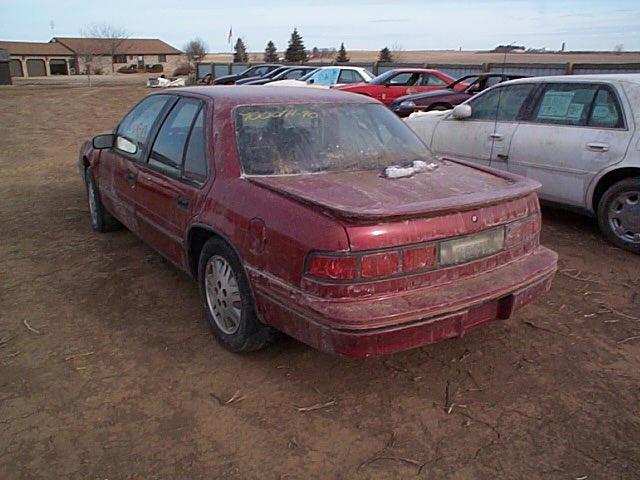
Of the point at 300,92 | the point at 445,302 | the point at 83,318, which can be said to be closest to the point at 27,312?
the point at 83,318

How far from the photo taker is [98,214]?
5.57m

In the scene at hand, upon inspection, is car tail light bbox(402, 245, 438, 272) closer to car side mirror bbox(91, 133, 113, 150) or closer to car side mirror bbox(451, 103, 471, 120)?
car side mirror bbox(91, 133, 113, 150)

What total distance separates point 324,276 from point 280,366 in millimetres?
899

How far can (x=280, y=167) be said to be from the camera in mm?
3297

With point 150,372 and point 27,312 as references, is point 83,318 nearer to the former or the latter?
point 27,312

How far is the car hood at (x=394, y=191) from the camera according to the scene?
2.65m

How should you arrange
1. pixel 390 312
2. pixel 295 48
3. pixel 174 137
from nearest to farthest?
1. pixel 390 312
2. pixel 174 137
3. pixel 295 48

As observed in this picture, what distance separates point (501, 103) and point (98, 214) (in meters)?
4.50

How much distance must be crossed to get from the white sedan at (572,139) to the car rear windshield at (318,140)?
2.18 metres

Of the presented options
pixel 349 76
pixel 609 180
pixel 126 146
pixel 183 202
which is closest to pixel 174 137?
pixel 183 202

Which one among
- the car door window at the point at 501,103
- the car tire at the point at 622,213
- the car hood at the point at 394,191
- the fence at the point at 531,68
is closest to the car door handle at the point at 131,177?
the car hood at the point at 394,191

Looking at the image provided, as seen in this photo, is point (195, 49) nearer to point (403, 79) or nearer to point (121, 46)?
point (121, 46)

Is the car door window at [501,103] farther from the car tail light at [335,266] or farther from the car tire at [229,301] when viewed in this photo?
the car tail light at [335,266]

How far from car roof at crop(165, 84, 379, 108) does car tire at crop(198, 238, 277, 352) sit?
0.99m
